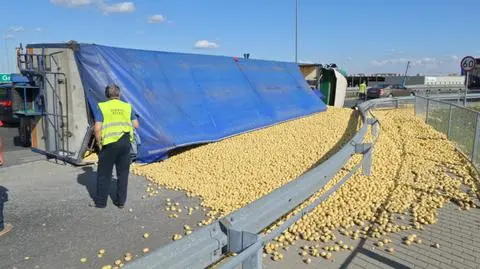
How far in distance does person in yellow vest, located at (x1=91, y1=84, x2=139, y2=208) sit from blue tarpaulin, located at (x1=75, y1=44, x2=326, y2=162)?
251cm

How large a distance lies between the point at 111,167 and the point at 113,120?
28.5 inches

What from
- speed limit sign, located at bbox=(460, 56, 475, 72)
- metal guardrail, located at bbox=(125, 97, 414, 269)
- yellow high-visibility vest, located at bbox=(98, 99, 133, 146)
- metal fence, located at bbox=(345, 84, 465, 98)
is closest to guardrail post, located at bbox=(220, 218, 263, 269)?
metal guardrail, located at bbox=(125, 97, 414, 269)

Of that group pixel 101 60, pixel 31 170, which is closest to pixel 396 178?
pixel 101 60

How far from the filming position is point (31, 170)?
873 cm

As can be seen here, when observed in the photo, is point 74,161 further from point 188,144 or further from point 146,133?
point 188,144

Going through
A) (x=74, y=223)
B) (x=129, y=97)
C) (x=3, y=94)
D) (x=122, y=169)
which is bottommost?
(x=74, y=223)

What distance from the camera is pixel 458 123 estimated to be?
1096cm

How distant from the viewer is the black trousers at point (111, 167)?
6.16m

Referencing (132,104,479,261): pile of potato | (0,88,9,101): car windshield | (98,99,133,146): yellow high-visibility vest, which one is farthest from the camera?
(0,88,9,101): car windshield

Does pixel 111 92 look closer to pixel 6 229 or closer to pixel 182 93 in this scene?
pixel 6 229

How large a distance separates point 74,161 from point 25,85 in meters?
2.29

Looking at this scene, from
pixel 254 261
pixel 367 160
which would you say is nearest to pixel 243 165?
pixel 367 160

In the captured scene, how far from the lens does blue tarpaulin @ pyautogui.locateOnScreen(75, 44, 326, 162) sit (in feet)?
28.9

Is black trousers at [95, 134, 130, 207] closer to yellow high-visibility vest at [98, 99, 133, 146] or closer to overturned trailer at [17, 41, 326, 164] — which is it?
yellow high-visibility vest at [98, 99, 133, 146]
